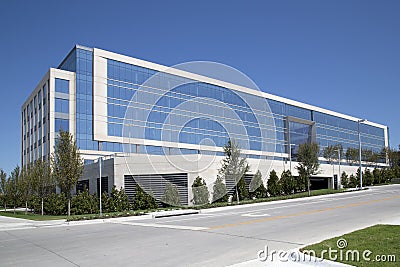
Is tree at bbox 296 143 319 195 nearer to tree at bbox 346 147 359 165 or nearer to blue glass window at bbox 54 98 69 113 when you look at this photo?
tree at bbox 346 147 359 165

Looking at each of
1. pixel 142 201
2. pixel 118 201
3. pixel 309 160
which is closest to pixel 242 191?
pixel 142 201

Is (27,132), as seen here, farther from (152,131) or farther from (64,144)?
(152,131)

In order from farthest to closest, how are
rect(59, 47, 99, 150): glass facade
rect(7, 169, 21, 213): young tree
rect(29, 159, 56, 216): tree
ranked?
rect(59, 47, 99, 150): glass facade → rect(7, 169, 21, 213): young tree → rect(29, 159, 56, 216): tree

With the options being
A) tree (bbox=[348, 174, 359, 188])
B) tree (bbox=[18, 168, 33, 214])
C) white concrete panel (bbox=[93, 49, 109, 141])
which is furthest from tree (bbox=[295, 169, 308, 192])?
Answer: tree (bbox=[18, 168, 33, 214])

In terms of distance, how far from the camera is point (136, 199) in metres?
33.4

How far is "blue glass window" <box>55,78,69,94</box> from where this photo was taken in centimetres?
5127

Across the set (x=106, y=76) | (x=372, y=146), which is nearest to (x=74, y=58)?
(x=106, y=76)

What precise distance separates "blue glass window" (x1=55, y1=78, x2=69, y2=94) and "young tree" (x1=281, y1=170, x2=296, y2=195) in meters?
29.6

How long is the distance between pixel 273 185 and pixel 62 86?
29.7 m

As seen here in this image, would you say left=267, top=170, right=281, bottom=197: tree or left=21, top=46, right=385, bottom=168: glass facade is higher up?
left=21, top=46, right=385, bottom=168: glass facade

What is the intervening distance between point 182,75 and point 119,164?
2518cm

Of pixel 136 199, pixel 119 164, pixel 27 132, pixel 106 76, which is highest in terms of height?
pixel 106 76

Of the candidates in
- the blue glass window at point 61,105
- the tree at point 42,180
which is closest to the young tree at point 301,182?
the tree at point 42,180

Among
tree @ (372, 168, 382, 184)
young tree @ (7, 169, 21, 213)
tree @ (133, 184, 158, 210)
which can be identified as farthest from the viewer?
tree @ (372, 168, 382, 184)
